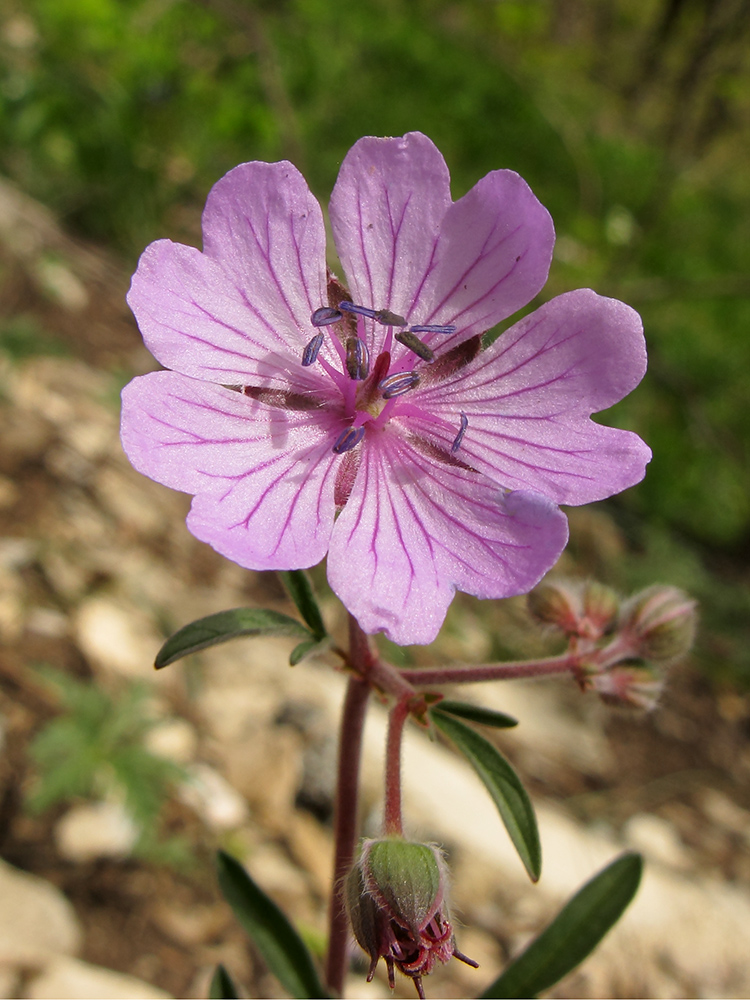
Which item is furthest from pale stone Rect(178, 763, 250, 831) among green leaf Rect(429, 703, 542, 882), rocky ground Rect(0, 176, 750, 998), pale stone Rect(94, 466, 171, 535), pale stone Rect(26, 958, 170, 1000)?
green leaf Rect(429, 703, 542, 882)

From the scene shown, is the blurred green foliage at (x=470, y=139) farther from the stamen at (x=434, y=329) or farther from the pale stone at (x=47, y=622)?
the stamen at (x=434, y=329)

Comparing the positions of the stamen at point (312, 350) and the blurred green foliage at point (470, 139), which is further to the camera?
the blurred green foliage at point (470, 139)

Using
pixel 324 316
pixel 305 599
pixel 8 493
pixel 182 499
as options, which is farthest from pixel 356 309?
pixel 182 499

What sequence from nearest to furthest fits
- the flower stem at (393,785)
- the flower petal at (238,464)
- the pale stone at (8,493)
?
Result: the flower petal at (238,464)
the flower stem at (393,785)
the pale stone at (8,493)

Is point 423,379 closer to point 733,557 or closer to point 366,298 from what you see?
point 366,298

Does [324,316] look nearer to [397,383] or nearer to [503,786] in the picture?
[397,383]

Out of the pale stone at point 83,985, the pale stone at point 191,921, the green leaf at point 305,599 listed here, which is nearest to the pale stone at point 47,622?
the pale stone at point 191,921
